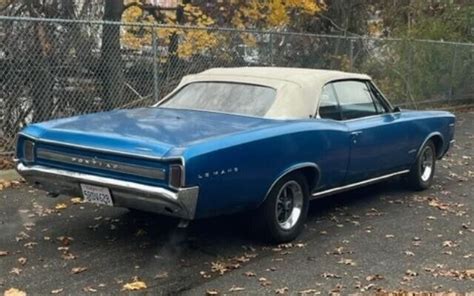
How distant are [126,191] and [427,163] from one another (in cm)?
432

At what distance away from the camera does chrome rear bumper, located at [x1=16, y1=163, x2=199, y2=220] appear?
4918 mm

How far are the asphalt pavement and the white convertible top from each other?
1.06m

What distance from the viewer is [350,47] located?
14.4m

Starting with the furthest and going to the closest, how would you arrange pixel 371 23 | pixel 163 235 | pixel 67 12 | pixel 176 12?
pixel 371 23 → pixel 176 12 → pixel 67 12 → pixel 163 235

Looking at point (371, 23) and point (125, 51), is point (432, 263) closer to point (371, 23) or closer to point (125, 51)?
point (125, 51)

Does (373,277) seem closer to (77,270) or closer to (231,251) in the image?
(231,251)

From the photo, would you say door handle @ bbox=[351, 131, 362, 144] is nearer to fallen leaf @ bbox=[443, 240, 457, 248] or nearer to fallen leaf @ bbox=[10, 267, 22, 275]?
fallen leaf @ bbox=[443, 240, 457, 248]

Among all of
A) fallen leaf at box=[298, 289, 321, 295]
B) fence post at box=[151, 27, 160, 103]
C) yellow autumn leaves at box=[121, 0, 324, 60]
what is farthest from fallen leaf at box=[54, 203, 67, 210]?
yellow autumn leaves at box=[121, 0, 324, 60]

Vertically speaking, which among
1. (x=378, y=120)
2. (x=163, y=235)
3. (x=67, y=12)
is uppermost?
(x=67, y=12)

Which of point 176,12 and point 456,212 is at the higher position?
point 176,12

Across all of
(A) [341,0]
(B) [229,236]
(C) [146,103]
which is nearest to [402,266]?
(B) [229,236]

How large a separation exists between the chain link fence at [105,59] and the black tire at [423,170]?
3.99 metres

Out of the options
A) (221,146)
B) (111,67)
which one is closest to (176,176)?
(221,146)

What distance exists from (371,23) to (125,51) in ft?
31.8
